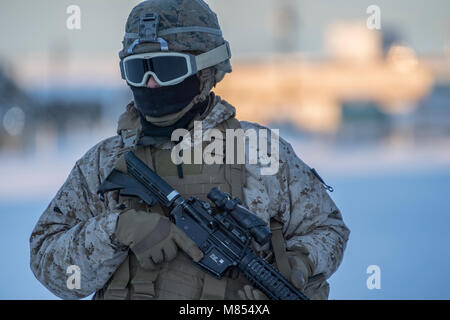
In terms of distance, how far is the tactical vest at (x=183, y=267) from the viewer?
181cm

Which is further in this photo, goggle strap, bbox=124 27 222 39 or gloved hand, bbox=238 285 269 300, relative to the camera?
goggle strap, bbox=124 27 222 39

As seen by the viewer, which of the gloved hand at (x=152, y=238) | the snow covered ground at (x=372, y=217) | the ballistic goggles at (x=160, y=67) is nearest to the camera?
the gloved hand at (x=152, y=238)

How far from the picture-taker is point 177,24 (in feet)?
6.37

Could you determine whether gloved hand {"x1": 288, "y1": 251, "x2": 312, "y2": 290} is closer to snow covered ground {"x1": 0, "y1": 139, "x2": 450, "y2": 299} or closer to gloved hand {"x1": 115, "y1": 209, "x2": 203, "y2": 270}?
gloved hand {"x1": 115, "y1": 209, "x2": 203, "y2": 270}

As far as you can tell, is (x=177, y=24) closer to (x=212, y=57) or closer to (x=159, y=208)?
(x=212, y=57)

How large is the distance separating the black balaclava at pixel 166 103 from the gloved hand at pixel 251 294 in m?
0.54

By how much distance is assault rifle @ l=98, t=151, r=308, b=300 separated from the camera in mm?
1755

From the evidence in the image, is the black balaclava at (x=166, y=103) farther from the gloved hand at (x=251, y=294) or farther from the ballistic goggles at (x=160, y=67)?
the gloved hand at (x=251, y=294)

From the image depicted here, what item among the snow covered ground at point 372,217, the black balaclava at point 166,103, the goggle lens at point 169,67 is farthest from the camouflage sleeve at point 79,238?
the snow covered ground at point 372,217

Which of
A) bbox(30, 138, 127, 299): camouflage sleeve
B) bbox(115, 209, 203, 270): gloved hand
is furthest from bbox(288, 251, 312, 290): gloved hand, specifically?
bbox(30, 138, 127, 299): camouflage sleeve

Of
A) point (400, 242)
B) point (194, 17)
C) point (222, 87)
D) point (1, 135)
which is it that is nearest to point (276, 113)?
point (222, 87)

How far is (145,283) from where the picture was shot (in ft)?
5.92

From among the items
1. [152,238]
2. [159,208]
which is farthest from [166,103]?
[152,238]

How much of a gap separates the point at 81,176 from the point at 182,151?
0.33 m
